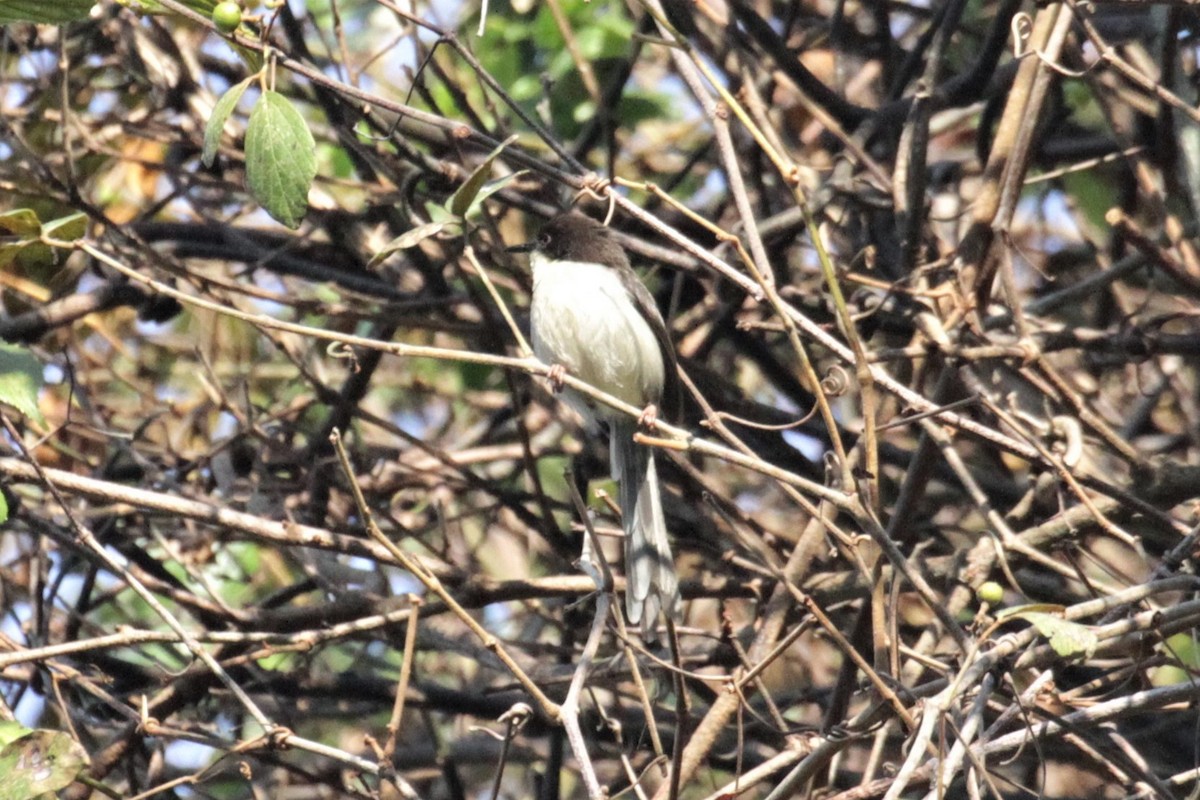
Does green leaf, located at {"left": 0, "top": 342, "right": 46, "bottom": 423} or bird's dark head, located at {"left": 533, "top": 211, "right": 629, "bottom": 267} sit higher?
green leaf, located at {"left": 0, "top": 342, "right": 46, "bottom": 423}

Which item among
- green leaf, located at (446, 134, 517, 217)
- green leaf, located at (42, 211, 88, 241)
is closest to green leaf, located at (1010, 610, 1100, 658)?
green leaf, located at (446, 134, 517, 217)

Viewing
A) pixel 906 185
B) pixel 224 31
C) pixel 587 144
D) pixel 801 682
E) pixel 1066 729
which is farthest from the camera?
pixel 801 682

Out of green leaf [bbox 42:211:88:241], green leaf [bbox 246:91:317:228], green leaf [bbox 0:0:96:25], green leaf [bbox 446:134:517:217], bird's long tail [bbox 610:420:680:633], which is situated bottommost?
bird's long tail [bbox 610:420:680:633]

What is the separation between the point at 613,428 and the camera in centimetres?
452

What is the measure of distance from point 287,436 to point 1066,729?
2.88m

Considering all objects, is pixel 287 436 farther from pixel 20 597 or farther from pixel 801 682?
pixel 801 682

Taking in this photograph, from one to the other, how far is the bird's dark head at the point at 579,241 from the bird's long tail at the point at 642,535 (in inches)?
20.9

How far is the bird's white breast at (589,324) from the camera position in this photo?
441cm

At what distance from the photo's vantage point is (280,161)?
8.13ft

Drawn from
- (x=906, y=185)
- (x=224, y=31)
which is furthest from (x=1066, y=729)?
(x=224, y=31)

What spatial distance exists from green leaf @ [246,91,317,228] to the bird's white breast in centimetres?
194

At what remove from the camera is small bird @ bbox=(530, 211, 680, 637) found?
14.1 feet

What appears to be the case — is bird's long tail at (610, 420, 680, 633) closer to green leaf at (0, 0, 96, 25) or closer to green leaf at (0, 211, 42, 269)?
green leaf at (0, 211, 42, 269)

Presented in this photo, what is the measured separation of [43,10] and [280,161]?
49 cm
